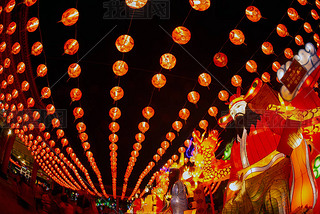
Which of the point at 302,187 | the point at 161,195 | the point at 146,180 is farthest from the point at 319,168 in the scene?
the point at 146,180

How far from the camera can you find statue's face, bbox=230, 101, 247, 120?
7887 millimetres

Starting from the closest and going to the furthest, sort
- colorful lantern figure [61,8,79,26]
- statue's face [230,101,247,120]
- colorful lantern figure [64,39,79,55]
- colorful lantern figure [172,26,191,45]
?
colorful lantern figure [61,8,79,26] < colorful lantern figure [172,26,191,45] < statue's face [230,101,247,120] < colorful lantern figure [64,39,79,55]

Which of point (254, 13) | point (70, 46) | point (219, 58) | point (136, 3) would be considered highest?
point (254, 13)

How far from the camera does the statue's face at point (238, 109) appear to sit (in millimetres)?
7887

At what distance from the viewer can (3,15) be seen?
12352mm

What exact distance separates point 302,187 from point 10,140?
19.0 m

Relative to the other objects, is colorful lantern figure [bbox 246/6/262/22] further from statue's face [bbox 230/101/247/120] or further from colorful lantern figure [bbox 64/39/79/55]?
colorful lantern figure [bbox 64/39/79/55]

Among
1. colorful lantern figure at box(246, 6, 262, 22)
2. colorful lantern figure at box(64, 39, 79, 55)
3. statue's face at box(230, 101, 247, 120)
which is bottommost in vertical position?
statue's face at box(230, 101, 247, 120)

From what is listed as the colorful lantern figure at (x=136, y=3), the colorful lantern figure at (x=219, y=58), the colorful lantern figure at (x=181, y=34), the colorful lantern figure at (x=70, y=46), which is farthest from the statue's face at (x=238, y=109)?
the colorful lantern figure at (x=70, y=46)

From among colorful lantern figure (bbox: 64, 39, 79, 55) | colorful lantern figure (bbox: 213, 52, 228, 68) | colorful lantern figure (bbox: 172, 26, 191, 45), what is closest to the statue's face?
colorful lantern figure (bbox: 213, 52, 228, 68)

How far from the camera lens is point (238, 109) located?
7992mm

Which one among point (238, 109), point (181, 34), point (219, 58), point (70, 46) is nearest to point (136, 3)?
point (181, 34)

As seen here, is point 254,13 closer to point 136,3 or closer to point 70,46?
point 136,3

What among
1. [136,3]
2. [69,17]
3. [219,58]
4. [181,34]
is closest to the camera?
[136,3]
